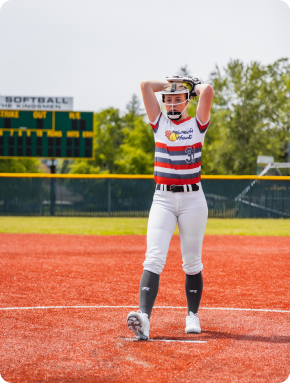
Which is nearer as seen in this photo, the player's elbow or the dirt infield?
the dirt infield

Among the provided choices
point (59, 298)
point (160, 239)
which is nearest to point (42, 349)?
point (160, 239)

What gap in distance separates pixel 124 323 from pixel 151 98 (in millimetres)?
2082

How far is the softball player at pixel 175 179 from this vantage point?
13.6ft

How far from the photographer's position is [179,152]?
418cm

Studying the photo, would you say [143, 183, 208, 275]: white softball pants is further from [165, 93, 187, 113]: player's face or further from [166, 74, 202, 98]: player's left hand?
[166, 74, 202, 98]: player's left hand

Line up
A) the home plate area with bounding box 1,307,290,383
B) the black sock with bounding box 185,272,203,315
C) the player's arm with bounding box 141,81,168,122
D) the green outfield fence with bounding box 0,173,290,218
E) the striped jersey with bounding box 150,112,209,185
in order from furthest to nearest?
the green outfield fence with bounding box 0,173,290,218 → the black sock with bounding box 185,272,203,315 → the player's arm with bounding box 141,81,168,122 → the striped jersey with bounding box 150,112,209,185 → the home plate area with bounding box 1,307,290,383

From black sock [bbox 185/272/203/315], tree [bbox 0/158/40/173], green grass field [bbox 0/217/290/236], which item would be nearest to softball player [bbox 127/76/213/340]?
black sock [bbox 185/272/203/315]

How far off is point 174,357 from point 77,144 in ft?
63.2

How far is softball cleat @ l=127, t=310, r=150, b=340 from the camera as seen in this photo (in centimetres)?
381

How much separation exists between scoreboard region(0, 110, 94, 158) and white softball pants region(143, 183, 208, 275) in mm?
18309

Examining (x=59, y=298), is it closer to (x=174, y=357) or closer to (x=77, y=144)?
(x=174, y=357)

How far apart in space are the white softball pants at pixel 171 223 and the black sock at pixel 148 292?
55 millimetres

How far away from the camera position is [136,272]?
25.7 feet

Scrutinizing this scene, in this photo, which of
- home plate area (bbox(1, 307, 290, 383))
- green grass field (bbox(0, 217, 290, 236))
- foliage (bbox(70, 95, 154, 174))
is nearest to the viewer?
home plate area (bbox(1, 307, 290, 383))
